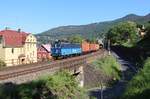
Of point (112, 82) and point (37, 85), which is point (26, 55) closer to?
point (112, 82)

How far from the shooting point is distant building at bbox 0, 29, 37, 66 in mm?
87125

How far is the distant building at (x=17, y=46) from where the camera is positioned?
8712cm

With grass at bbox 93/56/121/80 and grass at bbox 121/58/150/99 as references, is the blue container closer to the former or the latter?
grass at bbox 93/56/121/80

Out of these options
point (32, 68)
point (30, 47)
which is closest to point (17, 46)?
point (30, 47)

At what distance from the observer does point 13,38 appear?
92812 millimetres

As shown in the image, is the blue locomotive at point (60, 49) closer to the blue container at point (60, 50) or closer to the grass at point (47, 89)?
the blue container at point (60, 50)

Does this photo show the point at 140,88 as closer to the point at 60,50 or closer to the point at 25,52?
the point at 60,50

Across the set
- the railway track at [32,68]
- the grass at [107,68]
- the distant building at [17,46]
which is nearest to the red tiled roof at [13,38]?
the distant building at [17,46]

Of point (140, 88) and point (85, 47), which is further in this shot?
point (85, 47)

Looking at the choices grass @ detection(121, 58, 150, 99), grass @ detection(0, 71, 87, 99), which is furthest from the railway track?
grass @ detection(121, 58, 150, 99)

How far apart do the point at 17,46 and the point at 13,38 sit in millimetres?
1818

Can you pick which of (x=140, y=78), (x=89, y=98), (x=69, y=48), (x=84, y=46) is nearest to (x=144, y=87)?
(x=140, y=78)

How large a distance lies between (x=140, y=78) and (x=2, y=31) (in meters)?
52.2

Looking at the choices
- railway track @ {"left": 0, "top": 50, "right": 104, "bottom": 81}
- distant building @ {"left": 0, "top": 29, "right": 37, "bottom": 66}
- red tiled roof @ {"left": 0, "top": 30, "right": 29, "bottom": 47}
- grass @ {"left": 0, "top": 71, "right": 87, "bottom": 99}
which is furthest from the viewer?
red tiled roof @ {"left": 0, "top": 30, "right": 29, "bottom": 47}
